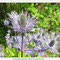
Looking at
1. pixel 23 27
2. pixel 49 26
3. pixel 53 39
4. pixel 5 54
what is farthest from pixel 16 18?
pixel 49 26

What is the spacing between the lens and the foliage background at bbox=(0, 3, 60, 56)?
40.3 inches

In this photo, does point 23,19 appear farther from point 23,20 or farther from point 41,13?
point 41,13

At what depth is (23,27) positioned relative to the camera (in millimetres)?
615

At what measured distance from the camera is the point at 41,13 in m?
1.12

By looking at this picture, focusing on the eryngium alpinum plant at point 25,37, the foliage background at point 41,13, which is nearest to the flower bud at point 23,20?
the eryngium alpinum plant at point 25,37

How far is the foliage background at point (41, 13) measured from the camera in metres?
1.02

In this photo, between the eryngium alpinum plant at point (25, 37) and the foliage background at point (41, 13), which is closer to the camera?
the eryngium alpinum plant at point (25, 37)

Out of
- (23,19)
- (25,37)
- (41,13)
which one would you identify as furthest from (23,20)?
(41,13)

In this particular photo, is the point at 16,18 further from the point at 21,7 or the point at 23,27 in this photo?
the point at 21,7

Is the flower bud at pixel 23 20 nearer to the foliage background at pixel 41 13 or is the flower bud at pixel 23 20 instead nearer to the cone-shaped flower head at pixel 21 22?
the cone-shaped flower head at pixel 21 22

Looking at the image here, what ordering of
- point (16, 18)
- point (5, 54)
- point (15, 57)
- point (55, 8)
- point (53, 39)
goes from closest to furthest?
point (16, 18), point (53, 39), point (15, 57), point (5, 54), point (55, 8)

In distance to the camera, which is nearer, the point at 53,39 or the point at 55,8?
the point at 53,39

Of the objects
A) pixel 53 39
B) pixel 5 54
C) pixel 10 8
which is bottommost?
pixel 5 54

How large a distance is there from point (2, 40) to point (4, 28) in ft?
0.52
